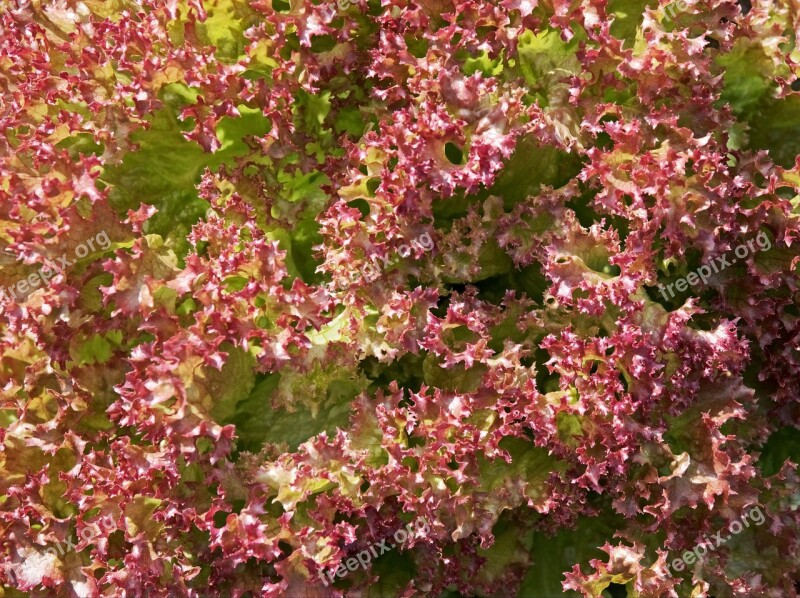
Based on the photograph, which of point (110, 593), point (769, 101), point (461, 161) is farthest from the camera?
point (769, 101)

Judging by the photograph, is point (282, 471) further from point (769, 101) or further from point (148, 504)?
point (769, 101)

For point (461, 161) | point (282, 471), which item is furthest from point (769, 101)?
point (282, 471)

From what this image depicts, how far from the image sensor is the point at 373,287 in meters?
2.58

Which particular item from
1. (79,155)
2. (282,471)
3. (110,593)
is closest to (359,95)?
(79,155)

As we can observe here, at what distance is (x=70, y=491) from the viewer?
8.29 ft

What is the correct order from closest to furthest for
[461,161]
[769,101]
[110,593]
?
[110,593] → [461,161] → [769,101]

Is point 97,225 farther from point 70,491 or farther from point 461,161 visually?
point 461,161

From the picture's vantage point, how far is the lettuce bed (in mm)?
2461

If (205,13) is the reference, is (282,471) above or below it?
below

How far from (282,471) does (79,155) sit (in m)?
1.33

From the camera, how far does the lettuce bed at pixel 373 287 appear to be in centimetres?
246

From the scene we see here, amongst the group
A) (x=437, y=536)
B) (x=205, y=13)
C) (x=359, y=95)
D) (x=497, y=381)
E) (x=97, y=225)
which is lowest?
(x=437, y=536)

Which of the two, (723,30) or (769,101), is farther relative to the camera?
(769,101)

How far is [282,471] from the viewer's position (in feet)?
8.18
